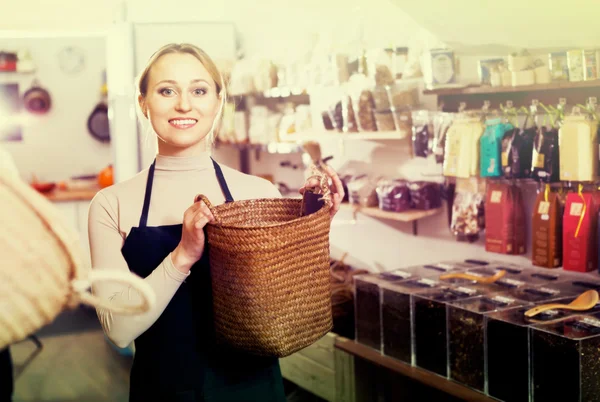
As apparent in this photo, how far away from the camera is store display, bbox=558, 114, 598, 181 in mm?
1880

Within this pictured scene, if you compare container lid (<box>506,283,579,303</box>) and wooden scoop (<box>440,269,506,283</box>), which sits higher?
wooden scoop (<box>440,269,506,283</box>)

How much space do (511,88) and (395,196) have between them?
25.6 inches

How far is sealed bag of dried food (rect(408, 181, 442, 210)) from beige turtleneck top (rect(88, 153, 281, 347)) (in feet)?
4.46

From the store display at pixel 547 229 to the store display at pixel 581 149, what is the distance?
15cm

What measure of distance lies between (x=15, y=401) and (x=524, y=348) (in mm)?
1264

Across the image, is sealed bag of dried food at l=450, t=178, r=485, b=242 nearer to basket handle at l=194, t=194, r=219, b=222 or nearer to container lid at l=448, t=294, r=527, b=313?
container lid at l=448, t=294, r=527, b=313

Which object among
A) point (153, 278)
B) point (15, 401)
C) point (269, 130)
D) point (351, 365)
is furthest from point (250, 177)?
point (269, 130)

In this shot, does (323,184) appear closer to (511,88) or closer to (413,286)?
(413,286)

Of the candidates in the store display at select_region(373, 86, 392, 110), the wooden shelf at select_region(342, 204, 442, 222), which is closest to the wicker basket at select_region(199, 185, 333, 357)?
the wooden shelf at select_region(342, 204, 442, 222)

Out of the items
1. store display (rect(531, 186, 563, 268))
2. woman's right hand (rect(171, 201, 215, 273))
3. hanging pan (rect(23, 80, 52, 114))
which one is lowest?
store display (rect(531, 186, 563, 268))

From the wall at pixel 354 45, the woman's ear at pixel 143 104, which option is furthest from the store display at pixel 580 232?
the woman's ear at pixel 143 104

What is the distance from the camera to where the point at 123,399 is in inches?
57.4

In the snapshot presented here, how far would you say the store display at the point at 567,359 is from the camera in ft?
5.07

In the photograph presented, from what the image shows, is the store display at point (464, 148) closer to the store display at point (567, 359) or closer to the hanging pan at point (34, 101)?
the store display at point (567, 359)
